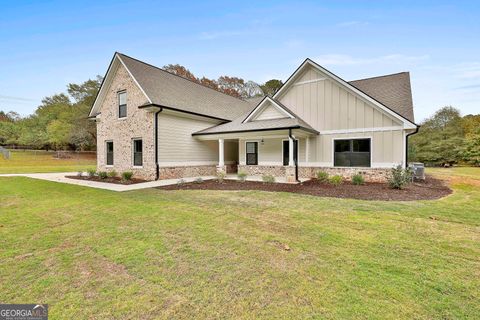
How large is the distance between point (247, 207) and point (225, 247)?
278cm

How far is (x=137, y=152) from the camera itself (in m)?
14.4

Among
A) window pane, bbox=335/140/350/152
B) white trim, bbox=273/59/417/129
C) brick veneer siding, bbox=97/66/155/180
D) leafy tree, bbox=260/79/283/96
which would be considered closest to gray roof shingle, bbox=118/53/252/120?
brick veneer siding, bbox=97/66/155/180

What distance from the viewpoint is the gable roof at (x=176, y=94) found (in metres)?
13.9

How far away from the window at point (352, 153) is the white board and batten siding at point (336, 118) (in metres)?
0.27

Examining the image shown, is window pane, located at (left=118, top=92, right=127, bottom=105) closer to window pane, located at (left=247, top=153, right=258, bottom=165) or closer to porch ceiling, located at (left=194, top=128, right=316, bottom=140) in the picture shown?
porch ceiling, located at (left=194, top=128, right=316, bottom=140)

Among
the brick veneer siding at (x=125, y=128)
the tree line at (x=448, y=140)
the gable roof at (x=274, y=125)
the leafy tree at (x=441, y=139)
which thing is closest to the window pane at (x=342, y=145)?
the gable roof at (x=274, y=125)

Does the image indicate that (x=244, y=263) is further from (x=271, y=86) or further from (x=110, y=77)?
(x=271, y=86)

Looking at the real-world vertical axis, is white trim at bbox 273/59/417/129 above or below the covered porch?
above

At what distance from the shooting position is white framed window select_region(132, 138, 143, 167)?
14.2 m

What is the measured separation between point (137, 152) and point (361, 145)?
43.5 ft

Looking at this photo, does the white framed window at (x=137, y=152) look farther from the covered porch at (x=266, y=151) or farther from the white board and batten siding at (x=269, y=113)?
→ the white board and batten siding at (x=269, y=113)

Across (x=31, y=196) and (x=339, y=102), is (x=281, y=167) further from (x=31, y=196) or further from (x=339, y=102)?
(x=31, y=196)

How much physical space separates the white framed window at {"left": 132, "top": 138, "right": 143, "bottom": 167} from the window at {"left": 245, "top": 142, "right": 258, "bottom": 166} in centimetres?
Result: 677

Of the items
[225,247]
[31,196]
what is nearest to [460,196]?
[225,247]
